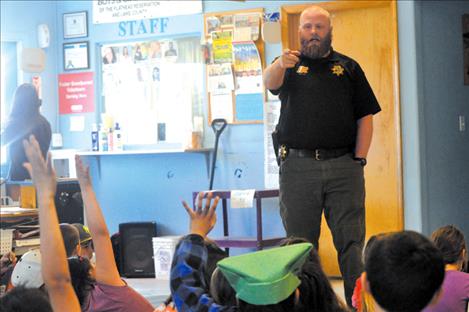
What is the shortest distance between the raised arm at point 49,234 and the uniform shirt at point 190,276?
0.39 metres

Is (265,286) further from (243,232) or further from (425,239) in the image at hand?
(243,232)

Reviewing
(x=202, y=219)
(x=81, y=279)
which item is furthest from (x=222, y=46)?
(x=202, y=219)

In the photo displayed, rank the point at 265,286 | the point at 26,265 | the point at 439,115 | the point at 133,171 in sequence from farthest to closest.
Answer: the point at 133,171, the point at 439,115, the point at 26,265, the point at 265,286

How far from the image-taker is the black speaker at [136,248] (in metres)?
7.11

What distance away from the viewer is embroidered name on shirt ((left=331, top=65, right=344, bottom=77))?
3.78 metres

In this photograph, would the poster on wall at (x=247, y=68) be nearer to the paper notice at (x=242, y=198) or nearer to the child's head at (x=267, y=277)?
the paper notice at (x=242, y=198)

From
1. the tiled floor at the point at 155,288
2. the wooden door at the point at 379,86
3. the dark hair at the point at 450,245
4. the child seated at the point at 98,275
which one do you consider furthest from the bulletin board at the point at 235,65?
the child seated at the point at 98,275

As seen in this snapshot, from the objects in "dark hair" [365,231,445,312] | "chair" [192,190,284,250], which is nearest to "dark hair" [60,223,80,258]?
"dark hair" [365,231,445,312]

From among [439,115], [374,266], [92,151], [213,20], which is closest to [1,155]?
[92,151]

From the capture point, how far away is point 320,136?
A: 3748 millimetres

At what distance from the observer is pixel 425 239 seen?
178 centimetres

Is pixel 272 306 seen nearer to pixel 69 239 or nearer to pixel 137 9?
pixel 69 239

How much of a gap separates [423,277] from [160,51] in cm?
578

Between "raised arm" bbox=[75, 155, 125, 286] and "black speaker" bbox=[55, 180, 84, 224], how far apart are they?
346 cm
